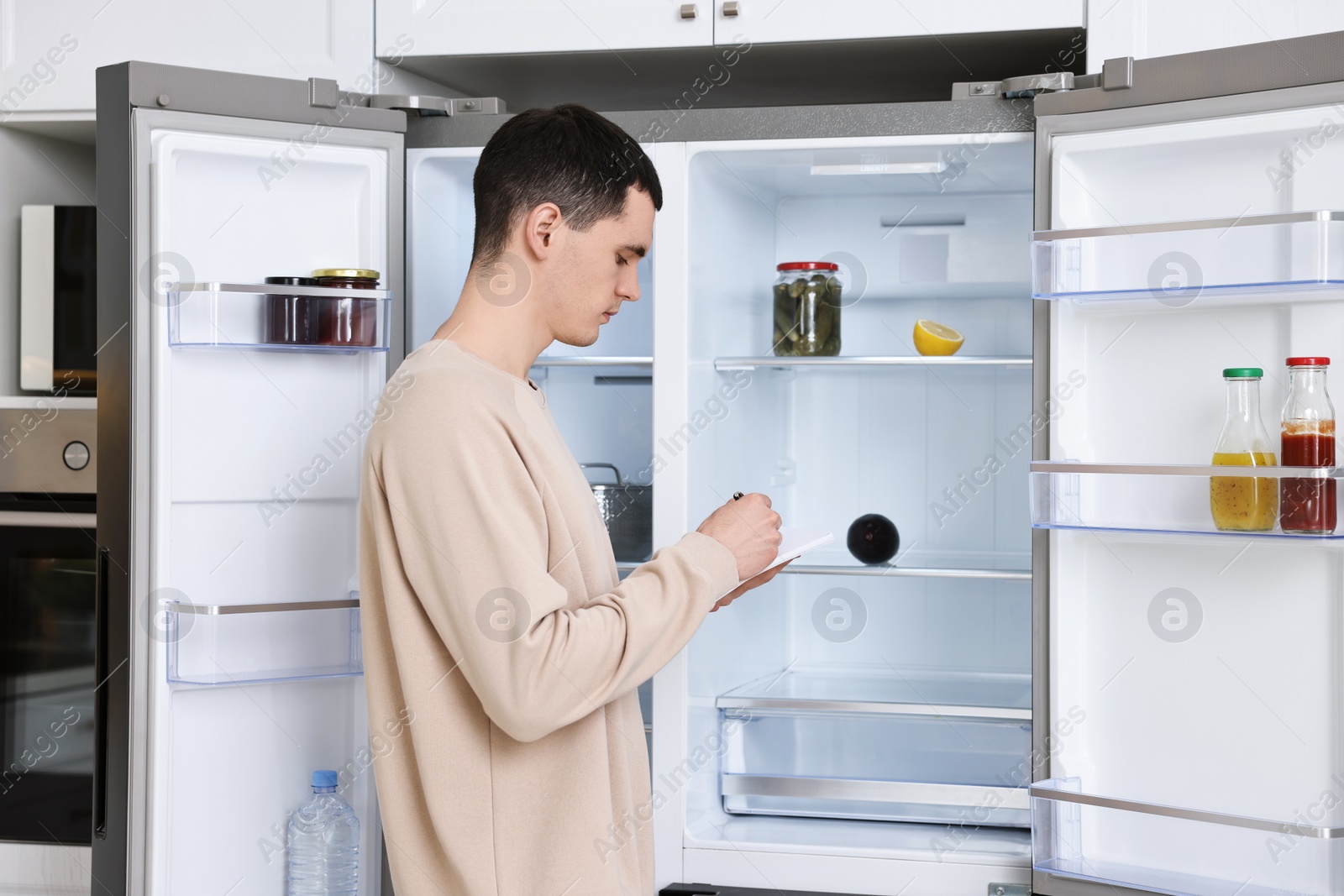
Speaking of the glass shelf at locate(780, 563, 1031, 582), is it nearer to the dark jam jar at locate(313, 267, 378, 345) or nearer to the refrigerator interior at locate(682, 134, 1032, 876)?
the refrigerator interior at locate(682, 134, 1032, 876)

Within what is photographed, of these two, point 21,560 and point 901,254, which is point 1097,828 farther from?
point 21,560

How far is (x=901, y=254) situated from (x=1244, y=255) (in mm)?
795

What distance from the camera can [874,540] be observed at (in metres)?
1.93

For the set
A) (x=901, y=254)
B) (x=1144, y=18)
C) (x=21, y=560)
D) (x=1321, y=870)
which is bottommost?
(x=1321, y=870)

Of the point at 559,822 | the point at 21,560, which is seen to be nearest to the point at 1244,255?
the point at 559,822

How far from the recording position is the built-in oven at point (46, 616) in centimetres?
179

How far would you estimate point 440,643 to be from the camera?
3.47 feet

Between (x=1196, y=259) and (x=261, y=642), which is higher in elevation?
(x=1196, y=259)

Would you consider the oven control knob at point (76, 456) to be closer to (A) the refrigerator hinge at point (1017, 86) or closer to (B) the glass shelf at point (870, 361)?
(B) the glass shelf at point (870, 361)

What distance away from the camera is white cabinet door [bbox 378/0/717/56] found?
1.73 meters

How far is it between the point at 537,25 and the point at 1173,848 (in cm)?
145

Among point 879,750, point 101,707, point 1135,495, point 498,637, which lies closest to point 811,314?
point 1135,495

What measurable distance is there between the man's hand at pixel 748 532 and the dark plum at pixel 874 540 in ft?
2.52

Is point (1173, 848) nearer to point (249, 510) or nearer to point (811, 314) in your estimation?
point (811, 314)
